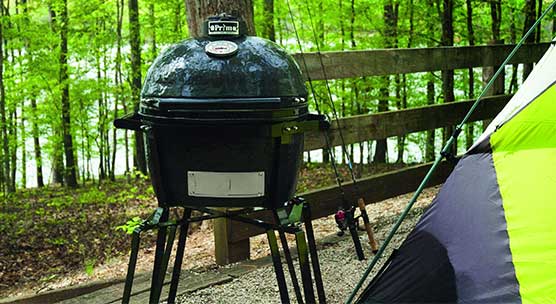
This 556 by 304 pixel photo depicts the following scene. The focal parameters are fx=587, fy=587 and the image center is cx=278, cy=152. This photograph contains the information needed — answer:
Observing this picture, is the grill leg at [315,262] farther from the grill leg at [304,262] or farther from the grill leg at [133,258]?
the grill leg at [133,258]

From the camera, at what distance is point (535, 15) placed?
7.43 metres

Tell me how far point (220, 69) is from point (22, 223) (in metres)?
6.67

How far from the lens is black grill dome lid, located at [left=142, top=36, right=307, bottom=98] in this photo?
1.85 meters

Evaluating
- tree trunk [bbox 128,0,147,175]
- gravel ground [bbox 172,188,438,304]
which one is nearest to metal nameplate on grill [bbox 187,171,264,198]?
gravel ground [bbox 172,188,438,304]

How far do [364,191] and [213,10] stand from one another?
5.38 ft

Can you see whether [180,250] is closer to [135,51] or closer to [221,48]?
[221,48]

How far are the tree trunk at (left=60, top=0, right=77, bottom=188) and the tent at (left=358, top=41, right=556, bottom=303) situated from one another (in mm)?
8151

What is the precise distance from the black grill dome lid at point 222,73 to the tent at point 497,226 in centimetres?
91

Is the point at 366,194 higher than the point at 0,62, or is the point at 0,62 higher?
the point at 0,62

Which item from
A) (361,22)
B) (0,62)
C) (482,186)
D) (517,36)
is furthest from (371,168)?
(482,186)

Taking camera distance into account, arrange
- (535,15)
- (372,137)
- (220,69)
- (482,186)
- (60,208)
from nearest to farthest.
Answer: (220,69) → (482,186) → (372,137) → (535,15) → (60,208)

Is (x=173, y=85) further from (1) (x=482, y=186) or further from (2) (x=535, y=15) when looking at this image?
(2) (x=535, y=15)

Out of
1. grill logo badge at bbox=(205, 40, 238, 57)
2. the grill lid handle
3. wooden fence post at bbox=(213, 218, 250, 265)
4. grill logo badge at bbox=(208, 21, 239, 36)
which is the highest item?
grill logo badge at bbox=(208, 21, 239, 36)

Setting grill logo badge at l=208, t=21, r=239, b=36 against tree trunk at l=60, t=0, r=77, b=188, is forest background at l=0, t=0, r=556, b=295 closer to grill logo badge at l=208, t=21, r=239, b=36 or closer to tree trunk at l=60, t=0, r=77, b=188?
tree trunk at l=60, t=0, r=77, b=188
